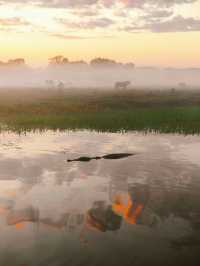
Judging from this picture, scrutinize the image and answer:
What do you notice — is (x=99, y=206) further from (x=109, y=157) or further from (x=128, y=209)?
(x=109, y=157)

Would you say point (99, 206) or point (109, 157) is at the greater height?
point (109, 157)

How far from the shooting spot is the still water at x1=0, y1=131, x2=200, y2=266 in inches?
425

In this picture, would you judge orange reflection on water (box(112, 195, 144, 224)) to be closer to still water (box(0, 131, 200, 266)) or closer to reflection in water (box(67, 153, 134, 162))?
still water (box(0, 131, 200, 266))

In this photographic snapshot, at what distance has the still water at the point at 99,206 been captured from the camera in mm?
10805

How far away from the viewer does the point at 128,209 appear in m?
14.4

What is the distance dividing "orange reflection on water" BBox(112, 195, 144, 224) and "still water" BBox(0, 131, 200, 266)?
3 centimetres

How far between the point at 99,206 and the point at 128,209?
106 cm

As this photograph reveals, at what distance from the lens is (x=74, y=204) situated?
14812mm

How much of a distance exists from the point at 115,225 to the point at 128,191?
404 centimetres

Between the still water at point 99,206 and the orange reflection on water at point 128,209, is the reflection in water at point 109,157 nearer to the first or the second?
the still water at point 99,206

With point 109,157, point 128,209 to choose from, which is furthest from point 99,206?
point 109,157

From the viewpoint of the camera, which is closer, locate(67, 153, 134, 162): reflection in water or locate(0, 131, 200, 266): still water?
locate(0, 131, 200, 266): still water

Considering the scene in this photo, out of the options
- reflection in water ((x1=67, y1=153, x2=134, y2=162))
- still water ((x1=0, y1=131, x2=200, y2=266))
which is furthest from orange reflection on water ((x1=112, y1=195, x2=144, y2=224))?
reflection in water ((x1=67, y1=153, x2=134, y2=162))

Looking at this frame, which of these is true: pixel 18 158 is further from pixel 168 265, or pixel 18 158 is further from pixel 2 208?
pixel 168 265
